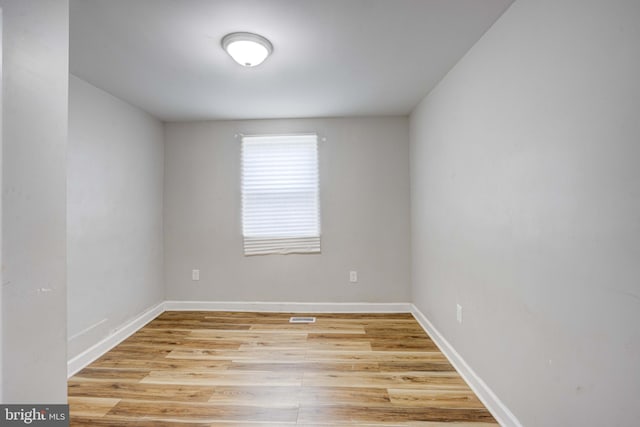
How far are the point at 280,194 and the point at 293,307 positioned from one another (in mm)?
1313

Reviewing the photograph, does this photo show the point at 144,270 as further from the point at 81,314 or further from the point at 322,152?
the point at 322,152

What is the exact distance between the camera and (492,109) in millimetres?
1802

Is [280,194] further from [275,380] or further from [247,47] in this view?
[275,380]

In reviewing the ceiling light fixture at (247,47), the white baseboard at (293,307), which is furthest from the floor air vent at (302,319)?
the ceiling light fixture at (247,47)

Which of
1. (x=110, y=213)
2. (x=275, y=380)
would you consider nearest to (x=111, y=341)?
(x=110, y=213)

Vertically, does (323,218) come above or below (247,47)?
below

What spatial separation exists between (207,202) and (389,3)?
9.26ft

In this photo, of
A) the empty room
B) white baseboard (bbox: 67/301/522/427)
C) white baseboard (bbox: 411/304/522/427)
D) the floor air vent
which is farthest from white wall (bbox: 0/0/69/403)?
the floor air vent

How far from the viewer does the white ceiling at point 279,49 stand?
5.32 ft

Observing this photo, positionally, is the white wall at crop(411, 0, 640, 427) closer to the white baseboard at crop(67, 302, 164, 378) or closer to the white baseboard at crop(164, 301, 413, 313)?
the white baseboard at crop(164, 301, 413, 313)

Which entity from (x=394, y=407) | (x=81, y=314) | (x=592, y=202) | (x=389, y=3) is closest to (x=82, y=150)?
(x=81, y=314)

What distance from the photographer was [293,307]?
142 inches

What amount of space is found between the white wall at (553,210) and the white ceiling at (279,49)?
1.05 ft

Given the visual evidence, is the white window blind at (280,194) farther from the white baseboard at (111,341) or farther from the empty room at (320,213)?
the white baseboard at (111,341)
